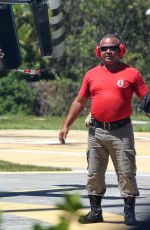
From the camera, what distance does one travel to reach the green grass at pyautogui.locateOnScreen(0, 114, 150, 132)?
115 ft

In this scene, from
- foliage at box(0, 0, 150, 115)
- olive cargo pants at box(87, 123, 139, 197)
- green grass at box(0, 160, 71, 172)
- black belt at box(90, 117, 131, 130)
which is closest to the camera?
olive cargo pants at box(87, 123, 139, 197)

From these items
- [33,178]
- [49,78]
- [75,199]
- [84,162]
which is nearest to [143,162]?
[84,162]

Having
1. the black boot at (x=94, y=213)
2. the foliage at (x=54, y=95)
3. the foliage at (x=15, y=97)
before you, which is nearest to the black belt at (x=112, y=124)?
the black boot at (x=94, y=213)

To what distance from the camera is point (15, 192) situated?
41.6ft

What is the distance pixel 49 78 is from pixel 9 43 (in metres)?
41.8

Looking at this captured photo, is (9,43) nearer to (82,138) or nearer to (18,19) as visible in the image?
(82,138)

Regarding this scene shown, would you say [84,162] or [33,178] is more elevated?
[33,178]

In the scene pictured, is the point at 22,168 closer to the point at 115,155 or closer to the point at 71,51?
the point at 115,155

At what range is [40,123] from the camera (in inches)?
1540

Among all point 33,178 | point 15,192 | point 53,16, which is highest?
point 53,16

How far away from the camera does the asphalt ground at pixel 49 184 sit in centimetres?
945

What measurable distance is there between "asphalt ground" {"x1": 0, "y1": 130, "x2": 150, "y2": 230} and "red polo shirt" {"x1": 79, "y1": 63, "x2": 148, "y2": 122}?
Answer: 91 cm

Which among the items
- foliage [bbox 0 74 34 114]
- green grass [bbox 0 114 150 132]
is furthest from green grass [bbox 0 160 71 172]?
foliage [bbox 0 74 34 114]

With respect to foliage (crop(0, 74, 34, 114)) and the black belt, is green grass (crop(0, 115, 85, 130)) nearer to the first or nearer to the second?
foliage (crop(0, 74, 34, 114))
